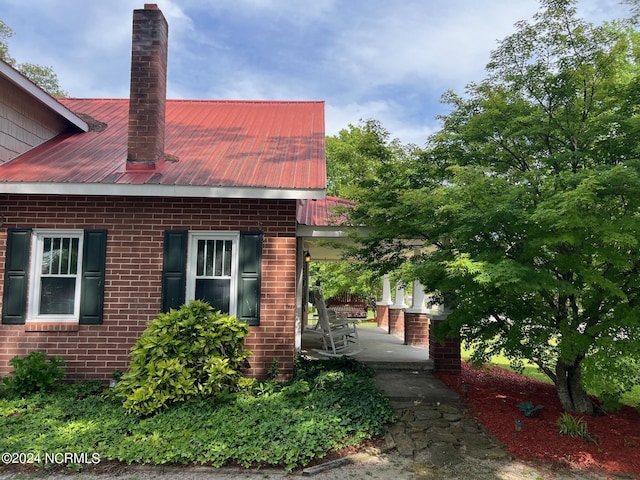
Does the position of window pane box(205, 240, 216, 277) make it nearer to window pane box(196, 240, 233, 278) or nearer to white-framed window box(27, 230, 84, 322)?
window pane box(196, 240, 233, 278)

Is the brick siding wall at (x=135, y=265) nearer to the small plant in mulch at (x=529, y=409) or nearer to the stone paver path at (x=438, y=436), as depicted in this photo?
the stone paver path at (x=438, y=436)

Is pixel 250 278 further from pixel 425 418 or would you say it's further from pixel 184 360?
pixel 425 418

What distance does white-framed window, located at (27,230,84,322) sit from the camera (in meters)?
6.20

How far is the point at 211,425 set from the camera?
4527 mm

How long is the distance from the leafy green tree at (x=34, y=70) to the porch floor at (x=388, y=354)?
83.0 feet

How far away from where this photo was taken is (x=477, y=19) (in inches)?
307

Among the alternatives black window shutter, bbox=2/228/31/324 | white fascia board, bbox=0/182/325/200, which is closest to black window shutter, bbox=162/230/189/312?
white fascia board, bbox=0/182/325/200

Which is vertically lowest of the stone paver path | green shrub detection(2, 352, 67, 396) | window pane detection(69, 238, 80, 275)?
the stone paver path

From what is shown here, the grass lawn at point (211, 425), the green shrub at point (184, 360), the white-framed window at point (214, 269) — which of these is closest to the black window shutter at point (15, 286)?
the grass lawn at point (211, 425)

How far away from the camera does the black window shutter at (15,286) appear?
19.9 feet

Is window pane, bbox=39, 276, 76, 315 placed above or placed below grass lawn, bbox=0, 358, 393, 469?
above

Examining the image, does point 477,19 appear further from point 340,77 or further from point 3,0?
point 340,77

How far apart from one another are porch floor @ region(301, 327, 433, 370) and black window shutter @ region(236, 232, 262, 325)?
6.04 ft

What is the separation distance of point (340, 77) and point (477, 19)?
1698cm
